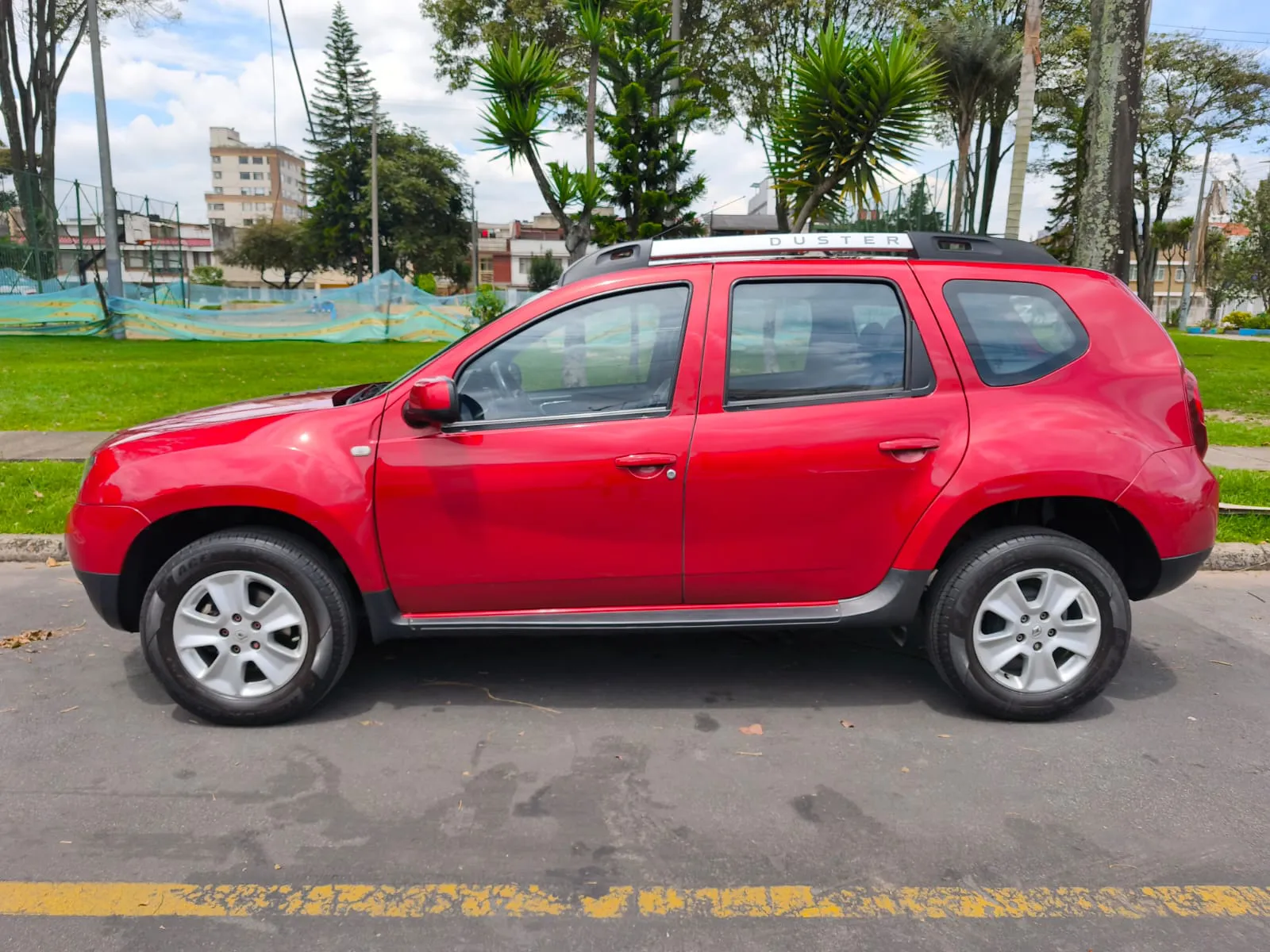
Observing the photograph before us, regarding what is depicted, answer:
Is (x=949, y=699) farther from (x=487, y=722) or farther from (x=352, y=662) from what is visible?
(x=352, y=662)

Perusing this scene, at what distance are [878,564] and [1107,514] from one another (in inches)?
40.3

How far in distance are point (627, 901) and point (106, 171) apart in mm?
24964

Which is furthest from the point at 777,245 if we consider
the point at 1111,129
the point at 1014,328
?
the point at 1111,129

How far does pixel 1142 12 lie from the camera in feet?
27.1

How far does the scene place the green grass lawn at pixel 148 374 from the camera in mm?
10219

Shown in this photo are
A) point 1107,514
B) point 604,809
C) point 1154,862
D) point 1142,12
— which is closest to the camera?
point 1154,862

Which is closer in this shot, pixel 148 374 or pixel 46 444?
pixel 46 444

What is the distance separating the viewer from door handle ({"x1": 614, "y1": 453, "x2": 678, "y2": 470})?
133 inches

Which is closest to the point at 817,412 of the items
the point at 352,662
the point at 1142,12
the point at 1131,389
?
the point at 1131,389

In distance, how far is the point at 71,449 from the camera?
26.5 feet

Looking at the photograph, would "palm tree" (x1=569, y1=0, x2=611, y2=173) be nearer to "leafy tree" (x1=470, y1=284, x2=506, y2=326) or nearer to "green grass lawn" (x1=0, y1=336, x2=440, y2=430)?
"green grass lawn" (x1=0, y1=336, x2=440, y2=430)

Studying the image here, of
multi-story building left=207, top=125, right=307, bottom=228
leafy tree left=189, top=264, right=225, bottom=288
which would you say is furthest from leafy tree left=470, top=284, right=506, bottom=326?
multi-story building left=207, top=125, right=307, bottom=228

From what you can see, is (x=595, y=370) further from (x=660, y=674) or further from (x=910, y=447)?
(x=660, y=674)

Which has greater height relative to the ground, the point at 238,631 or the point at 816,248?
the point at 816,248
